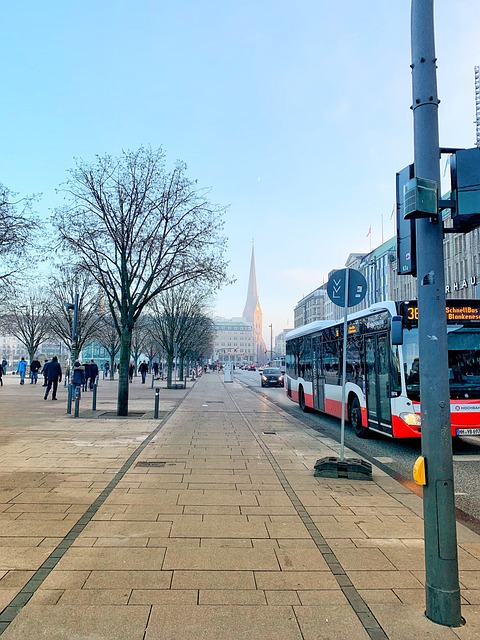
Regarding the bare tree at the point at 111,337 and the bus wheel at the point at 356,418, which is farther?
the bare tree at the point at 111,337

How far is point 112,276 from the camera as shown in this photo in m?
16.4

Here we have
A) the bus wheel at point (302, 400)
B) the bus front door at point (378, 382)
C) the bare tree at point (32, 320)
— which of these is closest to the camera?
the bus front door at point (378, 382)

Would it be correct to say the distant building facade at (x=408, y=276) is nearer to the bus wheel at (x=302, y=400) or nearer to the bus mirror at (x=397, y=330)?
the bus wheel at (x=302, y=400)

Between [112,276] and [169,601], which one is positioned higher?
[112,276]

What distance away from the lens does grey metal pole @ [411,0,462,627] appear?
10.6 ft

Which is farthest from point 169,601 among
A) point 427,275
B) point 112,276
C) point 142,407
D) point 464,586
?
point 142,407

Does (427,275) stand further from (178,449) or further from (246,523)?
(178,449)

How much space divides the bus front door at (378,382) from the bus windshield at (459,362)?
0.57 m

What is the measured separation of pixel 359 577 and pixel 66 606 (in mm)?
2212

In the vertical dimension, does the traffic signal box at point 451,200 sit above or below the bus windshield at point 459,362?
above

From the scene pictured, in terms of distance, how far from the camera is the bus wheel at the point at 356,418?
12.1 m

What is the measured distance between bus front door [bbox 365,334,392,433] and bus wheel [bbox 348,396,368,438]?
709 millimetres

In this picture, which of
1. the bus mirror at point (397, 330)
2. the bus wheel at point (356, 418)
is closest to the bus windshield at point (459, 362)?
the bus wheel at point (356, 418)

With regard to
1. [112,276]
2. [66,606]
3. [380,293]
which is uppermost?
[380,293]
